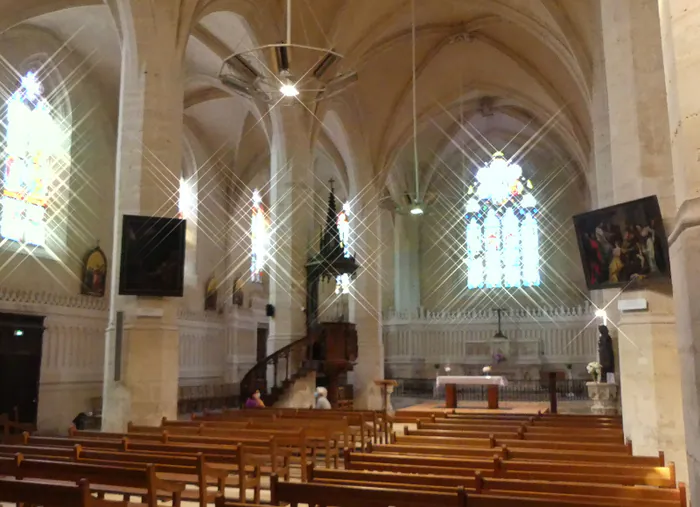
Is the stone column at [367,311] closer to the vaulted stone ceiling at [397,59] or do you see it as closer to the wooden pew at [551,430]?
the vaulted stone ceiling at [397,59]

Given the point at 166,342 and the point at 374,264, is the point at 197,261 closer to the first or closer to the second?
the point at 374,264

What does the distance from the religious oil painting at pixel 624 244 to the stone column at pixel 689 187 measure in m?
4.92

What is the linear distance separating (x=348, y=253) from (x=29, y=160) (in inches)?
339

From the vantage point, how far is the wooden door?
516 inches

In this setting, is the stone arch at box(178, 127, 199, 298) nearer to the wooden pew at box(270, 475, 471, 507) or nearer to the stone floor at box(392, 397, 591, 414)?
the stone floor at box(392, 397, 591, 414)

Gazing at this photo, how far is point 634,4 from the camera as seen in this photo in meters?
8.57

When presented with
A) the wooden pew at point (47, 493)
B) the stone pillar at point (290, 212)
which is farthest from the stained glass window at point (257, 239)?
the wooden pew at point (47, 493)

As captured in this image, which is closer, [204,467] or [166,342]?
[204,467]

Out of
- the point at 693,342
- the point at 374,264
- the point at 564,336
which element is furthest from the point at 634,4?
the point at 564,336

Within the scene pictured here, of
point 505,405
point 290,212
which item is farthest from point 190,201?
point 505,405

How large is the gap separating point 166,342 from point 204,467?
19.0ft

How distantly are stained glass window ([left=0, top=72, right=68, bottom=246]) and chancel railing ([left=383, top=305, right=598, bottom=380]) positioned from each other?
14.4 m

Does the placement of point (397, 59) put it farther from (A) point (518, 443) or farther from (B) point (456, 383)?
(A) point (518, 443)

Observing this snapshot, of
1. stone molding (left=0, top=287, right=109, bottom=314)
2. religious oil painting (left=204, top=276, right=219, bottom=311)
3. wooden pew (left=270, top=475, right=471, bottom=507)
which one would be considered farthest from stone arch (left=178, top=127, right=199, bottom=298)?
wooden pew (left=270, top=475, right=471, bottom=507)
